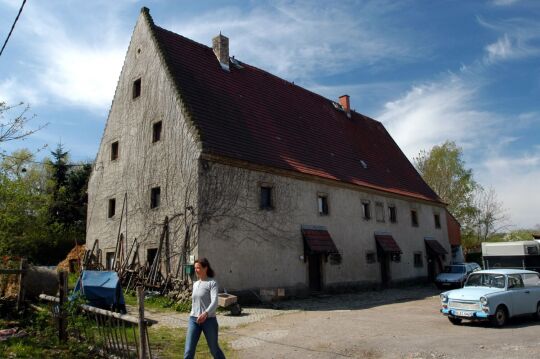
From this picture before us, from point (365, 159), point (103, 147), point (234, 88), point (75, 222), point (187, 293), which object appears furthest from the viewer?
point (75, 222)

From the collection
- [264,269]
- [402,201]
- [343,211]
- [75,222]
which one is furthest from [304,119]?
[75,222]

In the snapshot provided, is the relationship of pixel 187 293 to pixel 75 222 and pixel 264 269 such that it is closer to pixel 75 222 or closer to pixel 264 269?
pixel 264 269

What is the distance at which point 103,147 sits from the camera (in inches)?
A: 933

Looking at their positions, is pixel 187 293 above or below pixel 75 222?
below

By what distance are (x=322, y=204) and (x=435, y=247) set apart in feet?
39.3

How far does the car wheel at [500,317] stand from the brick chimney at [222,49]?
1656 cm

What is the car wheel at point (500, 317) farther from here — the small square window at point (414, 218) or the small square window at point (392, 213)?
the small square window at point (414, 218)

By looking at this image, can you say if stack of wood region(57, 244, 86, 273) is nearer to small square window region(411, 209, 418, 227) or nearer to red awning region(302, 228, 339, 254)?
red awning region(302, 228, 339, 254)

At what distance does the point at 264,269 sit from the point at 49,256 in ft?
58.6

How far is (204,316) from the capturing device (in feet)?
21.2

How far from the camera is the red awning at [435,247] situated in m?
29.0

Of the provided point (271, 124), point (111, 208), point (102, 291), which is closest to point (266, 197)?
point (271, 124)

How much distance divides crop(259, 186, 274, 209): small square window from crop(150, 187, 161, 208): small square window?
175 inches

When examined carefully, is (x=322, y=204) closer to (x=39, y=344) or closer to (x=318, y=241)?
(x=318, y=241)
